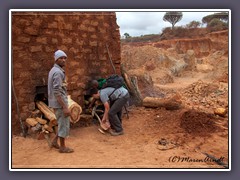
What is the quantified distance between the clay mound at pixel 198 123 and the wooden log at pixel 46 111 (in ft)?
9.51

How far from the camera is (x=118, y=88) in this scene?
6.07m

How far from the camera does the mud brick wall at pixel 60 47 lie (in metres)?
5.47

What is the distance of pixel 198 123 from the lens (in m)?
6.27

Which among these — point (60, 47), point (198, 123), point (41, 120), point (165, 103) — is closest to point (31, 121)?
point (41, 120)

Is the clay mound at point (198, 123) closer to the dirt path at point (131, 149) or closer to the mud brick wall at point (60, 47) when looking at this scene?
the dirt path at point (131, 149)

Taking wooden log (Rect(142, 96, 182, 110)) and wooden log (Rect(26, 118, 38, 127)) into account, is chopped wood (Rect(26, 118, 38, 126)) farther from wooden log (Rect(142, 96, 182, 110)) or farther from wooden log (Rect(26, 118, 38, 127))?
wooden log (Rect(142, 96, 182, 110))

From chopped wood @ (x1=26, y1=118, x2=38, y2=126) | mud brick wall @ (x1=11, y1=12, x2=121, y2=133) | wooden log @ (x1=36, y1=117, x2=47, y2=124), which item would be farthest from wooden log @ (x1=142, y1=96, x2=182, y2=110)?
chopped wood @ (x1=26, y1=118, x2=38, y2=126)

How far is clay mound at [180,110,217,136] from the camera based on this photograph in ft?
19.8

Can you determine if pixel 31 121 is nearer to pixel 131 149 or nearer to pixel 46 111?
pixel 46 111

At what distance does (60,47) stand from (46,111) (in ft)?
4.80

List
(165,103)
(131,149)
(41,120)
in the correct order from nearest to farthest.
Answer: (131,149)
(41,120)
(165,103)

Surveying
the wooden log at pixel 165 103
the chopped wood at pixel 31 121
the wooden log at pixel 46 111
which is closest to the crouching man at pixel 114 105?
the wooden log at pixel 46 111

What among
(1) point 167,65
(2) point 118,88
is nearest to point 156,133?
(2) point 118,88

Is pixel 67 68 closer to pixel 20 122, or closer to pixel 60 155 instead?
pixel 20 122
